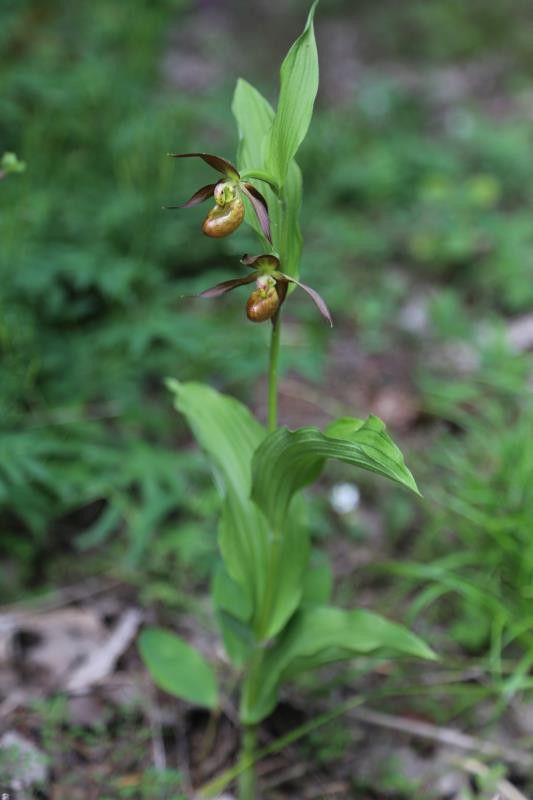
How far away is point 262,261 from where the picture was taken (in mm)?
922

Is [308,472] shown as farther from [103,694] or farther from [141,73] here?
[141,73]

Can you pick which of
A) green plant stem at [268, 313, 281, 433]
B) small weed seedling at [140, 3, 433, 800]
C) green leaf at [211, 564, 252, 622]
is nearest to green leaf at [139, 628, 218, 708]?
small weed seedling at [140, 3, 433, 800]

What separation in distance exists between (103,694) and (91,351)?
815 millimetres

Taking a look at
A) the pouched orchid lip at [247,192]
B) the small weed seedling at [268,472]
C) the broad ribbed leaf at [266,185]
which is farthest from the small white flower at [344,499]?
the pouched orchid lip at [247,192]

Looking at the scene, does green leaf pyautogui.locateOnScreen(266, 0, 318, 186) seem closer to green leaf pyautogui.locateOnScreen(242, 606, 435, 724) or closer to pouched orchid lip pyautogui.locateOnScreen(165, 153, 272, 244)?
pouched orchid lip pyautogui.locateOnScreen(165, 153, 272, 244)

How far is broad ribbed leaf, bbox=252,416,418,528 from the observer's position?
851 mm

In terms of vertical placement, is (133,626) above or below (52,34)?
below

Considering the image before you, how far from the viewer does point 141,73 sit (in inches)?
110

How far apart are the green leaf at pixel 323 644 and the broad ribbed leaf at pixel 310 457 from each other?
22 centimetres

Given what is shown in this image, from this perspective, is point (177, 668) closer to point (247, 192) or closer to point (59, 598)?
point (59, 598)

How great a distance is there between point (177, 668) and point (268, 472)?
50 centimetres

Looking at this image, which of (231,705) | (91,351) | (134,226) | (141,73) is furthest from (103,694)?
(141,73)

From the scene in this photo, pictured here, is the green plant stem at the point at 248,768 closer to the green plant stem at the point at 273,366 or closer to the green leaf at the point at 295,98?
the green plant stem at the point at 273,366

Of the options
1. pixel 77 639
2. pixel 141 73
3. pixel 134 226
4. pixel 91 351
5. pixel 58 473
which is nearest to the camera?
pixel 77 639
